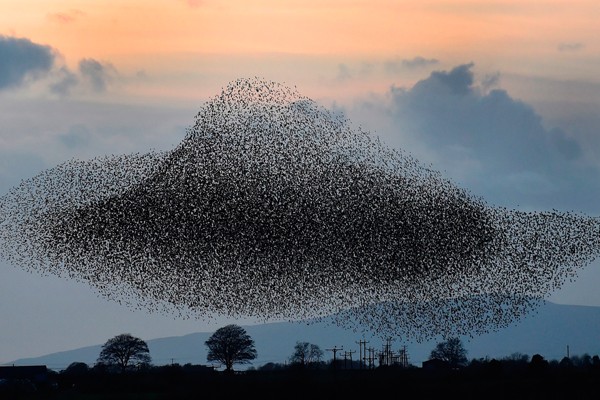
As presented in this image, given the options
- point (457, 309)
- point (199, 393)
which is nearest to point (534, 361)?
point (457, 309)

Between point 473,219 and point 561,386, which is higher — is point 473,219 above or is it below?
above

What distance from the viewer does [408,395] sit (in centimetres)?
9656

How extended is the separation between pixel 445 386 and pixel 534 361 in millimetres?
50643

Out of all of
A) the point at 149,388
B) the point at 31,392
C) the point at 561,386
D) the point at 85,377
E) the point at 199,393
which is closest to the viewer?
the point at 199,393

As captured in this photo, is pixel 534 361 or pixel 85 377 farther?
pixel 85 377

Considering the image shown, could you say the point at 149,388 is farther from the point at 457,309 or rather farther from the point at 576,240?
the point at 576,240

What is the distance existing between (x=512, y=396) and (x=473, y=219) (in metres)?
16.7

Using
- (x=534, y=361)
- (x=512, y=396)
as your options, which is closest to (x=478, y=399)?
(x=512, y=396)

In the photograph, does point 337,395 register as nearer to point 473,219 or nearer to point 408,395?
point 408,395

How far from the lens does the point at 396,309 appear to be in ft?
339

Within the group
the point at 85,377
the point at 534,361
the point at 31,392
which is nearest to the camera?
the point at 31,392

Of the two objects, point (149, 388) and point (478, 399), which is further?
point (149, 388)

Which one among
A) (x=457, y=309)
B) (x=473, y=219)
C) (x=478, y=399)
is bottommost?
(x=478, y=399)

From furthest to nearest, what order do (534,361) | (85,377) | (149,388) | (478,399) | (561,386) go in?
(85,377) → (534,361) → (149,388) → (561,386) → (478,399)
